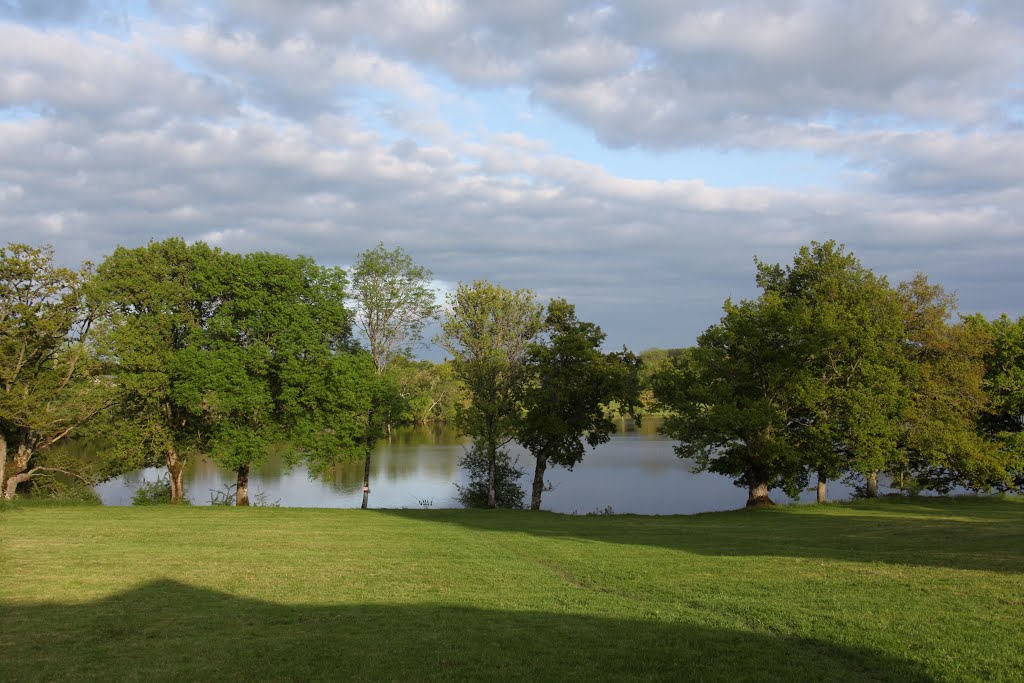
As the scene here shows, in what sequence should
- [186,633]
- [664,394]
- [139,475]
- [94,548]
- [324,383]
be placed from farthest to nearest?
[139,475] → [664,394] → [324,383] → [94,548] → [186,633]

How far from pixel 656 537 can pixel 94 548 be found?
15.5 metres

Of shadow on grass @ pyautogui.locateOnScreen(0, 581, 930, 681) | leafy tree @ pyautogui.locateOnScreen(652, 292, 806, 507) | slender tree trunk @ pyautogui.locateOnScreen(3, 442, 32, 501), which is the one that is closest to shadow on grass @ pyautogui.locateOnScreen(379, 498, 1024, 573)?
leafy tree @ pyautogui.locateOnScreen(652, 292, 806, 507)

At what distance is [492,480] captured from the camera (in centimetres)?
3953

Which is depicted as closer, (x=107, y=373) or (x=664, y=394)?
(x=107, y=373)

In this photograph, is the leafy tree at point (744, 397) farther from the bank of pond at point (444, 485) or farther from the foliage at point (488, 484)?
the foliage at point (488, 484)

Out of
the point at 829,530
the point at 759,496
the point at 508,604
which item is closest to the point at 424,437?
the point at 759,496

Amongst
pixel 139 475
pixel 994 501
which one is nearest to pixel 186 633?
pixel 994 501

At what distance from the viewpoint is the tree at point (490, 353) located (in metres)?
38.8

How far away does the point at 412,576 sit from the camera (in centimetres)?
1541

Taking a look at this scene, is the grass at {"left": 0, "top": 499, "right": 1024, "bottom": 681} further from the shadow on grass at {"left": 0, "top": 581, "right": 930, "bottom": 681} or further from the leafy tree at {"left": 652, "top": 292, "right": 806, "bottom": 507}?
the leafy tree at {"left": 652, "top": 292, "right": 806, "bottom": 507}

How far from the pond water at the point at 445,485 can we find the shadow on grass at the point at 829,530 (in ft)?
32.8

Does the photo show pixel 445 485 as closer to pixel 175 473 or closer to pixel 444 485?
pixel 444 485

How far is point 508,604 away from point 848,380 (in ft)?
102

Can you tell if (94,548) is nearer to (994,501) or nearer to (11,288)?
(11,288)
